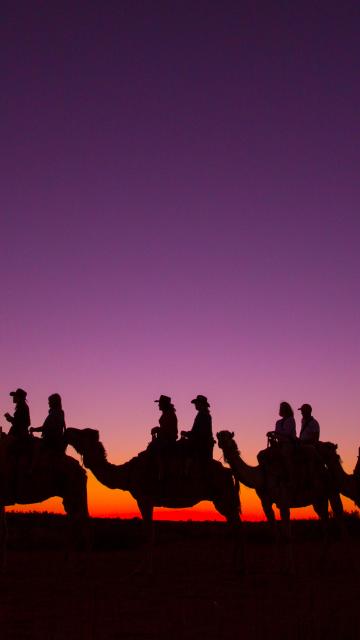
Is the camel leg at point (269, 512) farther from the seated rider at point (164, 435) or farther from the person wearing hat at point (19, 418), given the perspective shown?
the person wearing hat at point (19, 418)

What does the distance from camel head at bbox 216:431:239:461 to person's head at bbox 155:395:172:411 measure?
118 cm

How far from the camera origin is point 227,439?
53.5ft

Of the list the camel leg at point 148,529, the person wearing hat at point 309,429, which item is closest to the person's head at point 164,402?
the camel leg at point 148,529

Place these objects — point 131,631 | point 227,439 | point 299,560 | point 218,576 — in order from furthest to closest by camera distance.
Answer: point 299,560, point 227,439, point 218,576, point 131,631

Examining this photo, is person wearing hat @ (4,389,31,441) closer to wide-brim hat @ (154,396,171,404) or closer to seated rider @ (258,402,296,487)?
wide-brim hat @ (154,396,171,404)

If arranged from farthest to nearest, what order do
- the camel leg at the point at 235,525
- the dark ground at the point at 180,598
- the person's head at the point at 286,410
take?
the person's head at the point at 286,410 → the camel leg at the point at 235,525 → the dark ground at the point at 180,598

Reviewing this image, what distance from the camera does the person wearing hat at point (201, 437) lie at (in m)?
16.4

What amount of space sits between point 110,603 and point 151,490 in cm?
543

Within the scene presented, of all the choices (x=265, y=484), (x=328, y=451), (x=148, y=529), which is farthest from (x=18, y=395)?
(x=328, y=451)

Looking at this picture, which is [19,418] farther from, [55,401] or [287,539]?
[287,539]

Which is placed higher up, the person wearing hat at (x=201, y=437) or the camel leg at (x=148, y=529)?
the person wearing hat at (x=201, y=437)

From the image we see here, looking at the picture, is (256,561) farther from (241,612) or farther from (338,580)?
(241,612)

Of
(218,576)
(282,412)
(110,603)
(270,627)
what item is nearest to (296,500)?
(282,412)

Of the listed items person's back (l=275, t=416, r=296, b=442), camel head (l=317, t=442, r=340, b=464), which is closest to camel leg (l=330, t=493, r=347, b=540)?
camel head (l=317, t=442, r=340, b=464)
